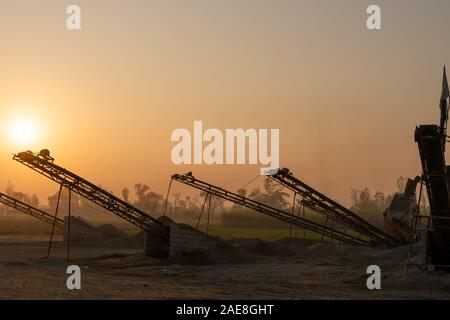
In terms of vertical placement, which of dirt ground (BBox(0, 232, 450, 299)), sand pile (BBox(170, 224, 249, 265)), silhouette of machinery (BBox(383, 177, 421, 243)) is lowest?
dirt ground (BBox(0, 232, 450, 299))

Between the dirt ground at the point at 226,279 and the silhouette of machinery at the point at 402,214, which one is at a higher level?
the silhouette of machinery at the point at 402,214

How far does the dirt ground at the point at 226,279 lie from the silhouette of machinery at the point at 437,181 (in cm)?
142

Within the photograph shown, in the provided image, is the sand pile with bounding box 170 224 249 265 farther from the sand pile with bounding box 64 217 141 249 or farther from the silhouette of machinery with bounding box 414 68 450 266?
the sand pile with bounding box 64 217 141 249

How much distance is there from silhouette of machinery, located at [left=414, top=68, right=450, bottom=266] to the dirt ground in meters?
1.42

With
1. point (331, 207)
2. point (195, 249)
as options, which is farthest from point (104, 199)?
point (331, 207)

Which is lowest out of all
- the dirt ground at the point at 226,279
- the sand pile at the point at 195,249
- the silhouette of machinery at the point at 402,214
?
the dirt ground at the point at 226,279

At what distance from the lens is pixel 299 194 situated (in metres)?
44.3

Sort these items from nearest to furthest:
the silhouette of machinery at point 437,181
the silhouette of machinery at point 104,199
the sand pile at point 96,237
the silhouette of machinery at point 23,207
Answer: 1. the silhouette of machinery at point 437,181
2. the silhouette of machinery at point 104,199
3. the silhouette of machinery at point 23,207
4. the sand pile at point 96,237

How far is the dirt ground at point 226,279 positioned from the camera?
20.8 metres

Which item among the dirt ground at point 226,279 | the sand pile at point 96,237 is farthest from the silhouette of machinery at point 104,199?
the sand pile at point 96,237

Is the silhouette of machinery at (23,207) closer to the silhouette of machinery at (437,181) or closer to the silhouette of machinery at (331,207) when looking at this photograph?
the silhouette of machinery at (331,207)

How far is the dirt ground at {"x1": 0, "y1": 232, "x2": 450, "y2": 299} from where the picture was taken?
20.8 meters

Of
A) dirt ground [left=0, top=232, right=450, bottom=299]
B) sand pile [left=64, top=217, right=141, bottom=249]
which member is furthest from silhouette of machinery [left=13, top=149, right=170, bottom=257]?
sand pile [left=64, top=217, right=141, bottom=249]
